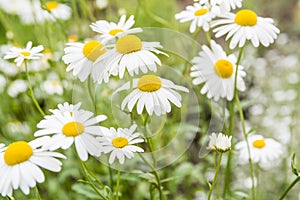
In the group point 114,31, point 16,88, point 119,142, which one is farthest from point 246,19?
point 16,88

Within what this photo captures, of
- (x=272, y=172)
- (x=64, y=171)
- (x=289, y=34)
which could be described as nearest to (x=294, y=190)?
(x=272, y=172)

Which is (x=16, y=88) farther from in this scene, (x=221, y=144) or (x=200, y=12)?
(x=221, y=144)

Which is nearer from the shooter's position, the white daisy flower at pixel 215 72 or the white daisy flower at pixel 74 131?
the white daisy flower at pixel 74 131

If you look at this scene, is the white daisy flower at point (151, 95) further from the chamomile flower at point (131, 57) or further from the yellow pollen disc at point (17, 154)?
the yellow pollen disc at point (17, 154)

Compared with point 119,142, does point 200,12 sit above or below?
above

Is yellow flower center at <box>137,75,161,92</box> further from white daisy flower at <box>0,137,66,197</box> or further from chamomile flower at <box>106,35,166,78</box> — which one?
white daisy flower at <box>0,137,66,197</box>

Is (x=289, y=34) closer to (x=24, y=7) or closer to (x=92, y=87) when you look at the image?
(x=24, y=7)

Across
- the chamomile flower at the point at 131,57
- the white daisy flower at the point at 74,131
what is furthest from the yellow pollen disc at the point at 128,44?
the white daisy flower at the point at 74,131
